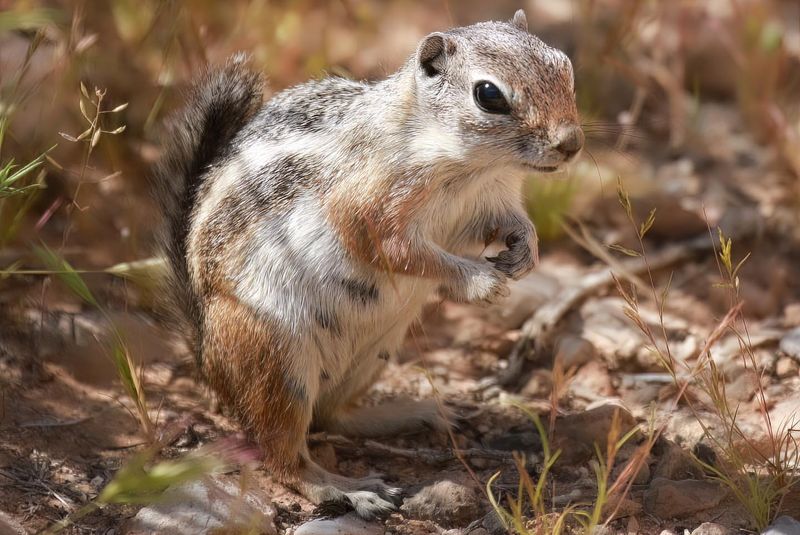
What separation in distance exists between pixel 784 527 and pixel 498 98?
61.3 inches

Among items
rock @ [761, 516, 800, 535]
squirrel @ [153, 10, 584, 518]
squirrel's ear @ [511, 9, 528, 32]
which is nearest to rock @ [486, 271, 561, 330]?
squirrel @ [153, 10, 584, 518]

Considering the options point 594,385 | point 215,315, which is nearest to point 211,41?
point 215,315

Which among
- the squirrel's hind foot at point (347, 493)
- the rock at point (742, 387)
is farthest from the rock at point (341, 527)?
the rock at point (742, 387)

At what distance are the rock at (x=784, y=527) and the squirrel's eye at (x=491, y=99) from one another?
4.89 feet

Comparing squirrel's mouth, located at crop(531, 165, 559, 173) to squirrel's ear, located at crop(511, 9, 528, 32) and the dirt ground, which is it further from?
squirrel's ear, located at crop(511, 9, 528, 32)

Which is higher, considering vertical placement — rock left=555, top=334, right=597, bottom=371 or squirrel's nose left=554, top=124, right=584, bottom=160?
squirrel's nose left=554, top=124, right=584, bottom=160

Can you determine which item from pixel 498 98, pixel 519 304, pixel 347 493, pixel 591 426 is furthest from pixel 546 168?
pixel 519 304

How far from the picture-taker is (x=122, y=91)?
196 inches

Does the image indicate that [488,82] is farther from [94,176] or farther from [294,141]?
[94,176]

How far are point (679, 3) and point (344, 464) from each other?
12.0 ft

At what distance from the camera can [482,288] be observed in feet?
11.0

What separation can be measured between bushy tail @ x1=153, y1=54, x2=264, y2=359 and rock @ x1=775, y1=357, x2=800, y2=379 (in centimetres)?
229

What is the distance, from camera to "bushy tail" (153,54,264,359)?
362cm

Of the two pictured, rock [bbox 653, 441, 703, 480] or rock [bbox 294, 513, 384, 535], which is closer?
rock [bbox 294, 513, 384, 535]
